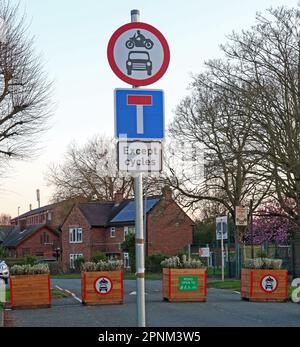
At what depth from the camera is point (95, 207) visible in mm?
71500

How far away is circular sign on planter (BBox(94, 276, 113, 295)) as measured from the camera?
19250 millimetres

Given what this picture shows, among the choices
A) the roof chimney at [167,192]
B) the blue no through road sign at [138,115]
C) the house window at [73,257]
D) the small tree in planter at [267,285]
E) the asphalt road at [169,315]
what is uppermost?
the roof chimney at [167,192]

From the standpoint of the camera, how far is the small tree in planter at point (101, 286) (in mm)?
19156

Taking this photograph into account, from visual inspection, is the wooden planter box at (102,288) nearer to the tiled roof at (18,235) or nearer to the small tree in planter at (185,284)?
the small tree in planter at (185,284)

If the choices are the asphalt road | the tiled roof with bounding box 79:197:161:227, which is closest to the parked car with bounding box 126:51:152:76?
the asphalt road

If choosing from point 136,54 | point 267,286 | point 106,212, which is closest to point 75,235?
point 106,212

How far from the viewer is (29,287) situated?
18875 mm

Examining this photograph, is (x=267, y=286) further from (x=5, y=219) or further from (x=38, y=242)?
(x=5, y=219)

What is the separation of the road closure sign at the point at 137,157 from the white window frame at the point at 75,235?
215ft

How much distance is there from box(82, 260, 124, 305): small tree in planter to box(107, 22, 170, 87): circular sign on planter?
13708mm

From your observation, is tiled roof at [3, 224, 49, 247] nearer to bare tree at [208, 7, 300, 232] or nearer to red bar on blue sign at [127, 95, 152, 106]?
bare tree at [208, 7, 300, 232]

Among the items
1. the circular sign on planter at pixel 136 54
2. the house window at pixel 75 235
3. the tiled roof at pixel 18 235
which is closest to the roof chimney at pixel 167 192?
the house window at pixel 75 235
